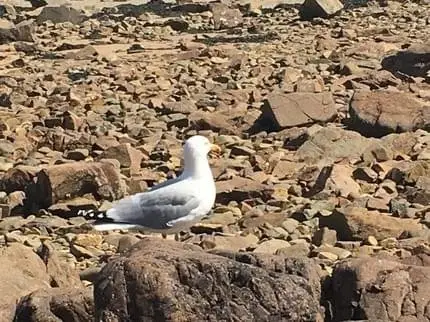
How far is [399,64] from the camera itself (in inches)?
547

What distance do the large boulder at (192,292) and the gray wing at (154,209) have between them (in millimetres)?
2530

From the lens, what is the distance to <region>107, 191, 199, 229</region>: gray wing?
7.05 meters

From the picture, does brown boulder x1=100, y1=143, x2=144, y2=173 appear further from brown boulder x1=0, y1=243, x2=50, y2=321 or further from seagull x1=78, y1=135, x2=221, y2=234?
brown boulder x1=0, y1=243, x2=50, y2=321

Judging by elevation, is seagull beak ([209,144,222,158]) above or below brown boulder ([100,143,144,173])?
above

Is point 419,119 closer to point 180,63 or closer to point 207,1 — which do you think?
point 180,63

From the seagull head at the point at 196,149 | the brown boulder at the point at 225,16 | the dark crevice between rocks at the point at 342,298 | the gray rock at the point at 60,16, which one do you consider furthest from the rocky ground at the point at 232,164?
the gray rock at the point at 60,16

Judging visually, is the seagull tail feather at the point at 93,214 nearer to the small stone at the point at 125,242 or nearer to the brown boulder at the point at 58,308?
the small stone at the point at 125,242

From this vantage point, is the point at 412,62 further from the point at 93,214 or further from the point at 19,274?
the point at 19,274

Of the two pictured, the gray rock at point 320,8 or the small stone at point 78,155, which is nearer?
the small stone at point 78,155

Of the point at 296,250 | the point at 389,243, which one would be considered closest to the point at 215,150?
the point at 296,250

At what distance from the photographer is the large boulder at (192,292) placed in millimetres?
4379

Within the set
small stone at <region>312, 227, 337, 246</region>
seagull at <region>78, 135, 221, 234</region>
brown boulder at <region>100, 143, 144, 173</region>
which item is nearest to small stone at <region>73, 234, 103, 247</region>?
seagull at <region>78, 135, 221, 234</region>

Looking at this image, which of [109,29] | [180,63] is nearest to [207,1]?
[109,29]

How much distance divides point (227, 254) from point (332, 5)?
15510 millimetres
